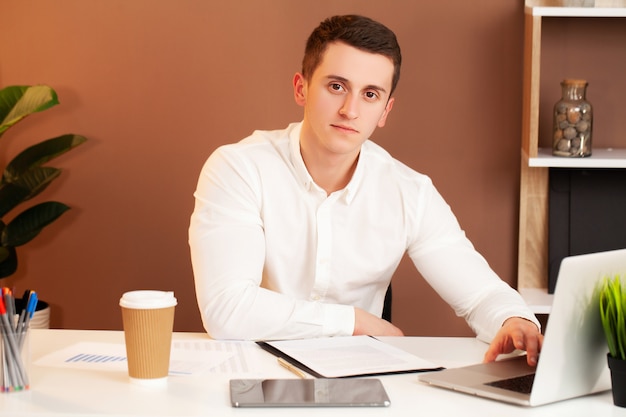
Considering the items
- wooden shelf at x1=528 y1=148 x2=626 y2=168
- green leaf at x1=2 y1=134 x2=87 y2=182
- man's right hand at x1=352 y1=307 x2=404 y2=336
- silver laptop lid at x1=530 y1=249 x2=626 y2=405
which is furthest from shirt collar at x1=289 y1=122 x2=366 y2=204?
green leaf at x1=2 y1=134 x2=87 y2=182

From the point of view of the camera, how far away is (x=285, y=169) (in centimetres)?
226

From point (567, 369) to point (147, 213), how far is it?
2136mm

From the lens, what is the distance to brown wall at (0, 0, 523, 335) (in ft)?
10.0

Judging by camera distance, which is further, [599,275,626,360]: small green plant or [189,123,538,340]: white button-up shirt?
[189,123,538,340]: white button-up shirt

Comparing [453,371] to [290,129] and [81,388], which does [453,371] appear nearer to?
[81,388]

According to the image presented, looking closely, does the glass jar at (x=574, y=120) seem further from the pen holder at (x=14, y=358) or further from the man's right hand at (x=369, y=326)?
the pen holder at (x=14, y=358)

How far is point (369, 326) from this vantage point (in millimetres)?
1888

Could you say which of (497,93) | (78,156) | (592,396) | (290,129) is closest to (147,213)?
(78,156)

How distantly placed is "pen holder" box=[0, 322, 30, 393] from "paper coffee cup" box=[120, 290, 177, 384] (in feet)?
0.53

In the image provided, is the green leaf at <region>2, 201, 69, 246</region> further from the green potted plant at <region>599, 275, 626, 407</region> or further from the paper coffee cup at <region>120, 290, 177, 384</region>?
the green potted plant at <region>599, 275, 626, 407</region>

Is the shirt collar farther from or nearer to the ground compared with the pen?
farther from the ground

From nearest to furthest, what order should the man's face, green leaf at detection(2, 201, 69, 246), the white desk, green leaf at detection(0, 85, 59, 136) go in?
1. the white desk
2. the man's face
3. green leaf at detection(0, 85, 59, 136)
4. green leaf at detection(2, 201, 69, 246)

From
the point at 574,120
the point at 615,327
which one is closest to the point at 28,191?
the point at 574,120

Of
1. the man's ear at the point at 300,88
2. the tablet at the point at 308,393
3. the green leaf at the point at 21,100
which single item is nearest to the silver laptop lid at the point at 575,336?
the tablet at the point at 308,393
